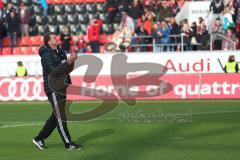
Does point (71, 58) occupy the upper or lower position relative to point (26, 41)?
upper

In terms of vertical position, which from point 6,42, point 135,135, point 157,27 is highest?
point 157,27

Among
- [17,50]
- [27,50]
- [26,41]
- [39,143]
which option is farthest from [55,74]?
[26,41]

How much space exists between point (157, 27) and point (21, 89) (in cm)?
722

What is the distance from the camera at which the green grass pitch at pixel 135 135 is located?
41.0 feet

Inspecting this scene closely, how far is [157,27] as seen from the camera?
30.5m

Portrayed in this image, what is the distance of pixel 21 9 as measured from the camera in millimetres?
34031

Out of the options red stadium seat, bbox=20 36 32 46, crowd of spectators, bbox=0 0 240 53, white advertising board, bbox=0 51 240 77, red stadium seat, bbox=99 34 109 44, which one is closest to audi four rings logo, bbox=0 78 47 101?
white advertising board, bbox=0 51 240 77

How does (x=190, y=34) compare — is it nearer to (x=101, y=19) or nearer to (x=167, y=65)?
(x=167, y=65)

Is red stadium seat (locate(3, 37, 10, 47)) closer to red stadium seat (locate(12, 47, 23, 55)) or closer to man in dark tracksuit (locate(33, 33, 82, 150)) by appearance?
red stadium seat (locate(12, 47, 23, 55))

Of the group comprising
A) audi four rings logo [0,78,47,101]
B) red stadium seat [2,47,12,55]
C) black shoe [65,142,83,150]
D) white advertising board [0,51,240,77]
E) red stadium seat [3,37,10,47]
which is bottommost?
audi four rings logo [0,78,47,101]

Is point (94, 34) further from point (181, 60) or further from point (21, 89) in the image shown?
point (21, 89)

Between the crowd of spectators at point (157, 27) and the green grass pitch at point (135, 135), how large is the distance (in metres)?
7.67

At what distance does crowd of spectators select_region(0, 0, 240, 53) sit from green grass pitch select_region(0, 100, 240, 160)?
767 cm

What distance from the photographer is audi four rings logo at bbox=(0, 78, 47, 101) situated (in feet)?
89.0
